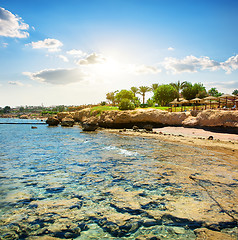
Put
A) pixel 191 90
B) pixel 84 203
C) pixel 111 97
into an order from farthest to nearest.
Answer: pixel 111 97 < pixel 191 90 < pixel 84 203

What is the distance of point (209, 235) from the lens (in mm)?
4586

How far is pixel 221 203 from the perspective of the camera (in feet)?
21.2

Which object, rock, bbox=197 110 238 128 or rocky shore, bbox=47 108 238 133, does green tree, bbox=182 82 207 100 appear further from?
rock, bbox=197 110 238 128

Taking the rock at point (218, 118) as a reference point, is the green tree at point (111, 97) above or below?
above

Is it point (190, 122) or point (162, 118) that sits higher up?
point (162, 118)

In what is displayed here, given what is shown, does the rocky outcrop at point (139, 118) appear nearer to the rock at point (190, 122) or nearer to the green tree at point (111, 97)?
the rock at point (190, 122)

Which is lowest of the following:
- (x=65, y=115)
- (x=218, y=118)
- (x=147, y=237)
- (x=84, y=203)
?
(x=84, y=203)

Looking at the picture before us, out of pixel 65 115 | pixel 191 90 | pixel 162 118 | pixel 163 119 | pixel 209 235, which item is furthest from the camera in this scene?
pixel 65 115

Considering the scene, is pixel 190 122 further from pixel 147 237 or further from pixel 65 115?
pixel 65 115

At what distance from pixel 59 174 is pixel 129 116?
36887 millimetres

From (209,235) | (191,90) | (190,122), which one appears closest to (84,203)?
(209,235)

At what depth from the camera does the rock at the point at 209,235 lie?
4448 millimetres

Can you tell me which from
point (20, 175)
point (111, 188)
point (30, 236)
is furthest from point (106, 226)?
point (20, 175)

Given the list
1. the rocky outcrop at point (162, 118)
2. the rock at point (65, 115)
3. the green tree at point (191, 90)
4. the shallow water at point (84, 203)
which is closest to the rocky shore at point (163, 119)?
the rocky outcrop at point (162, 118)
